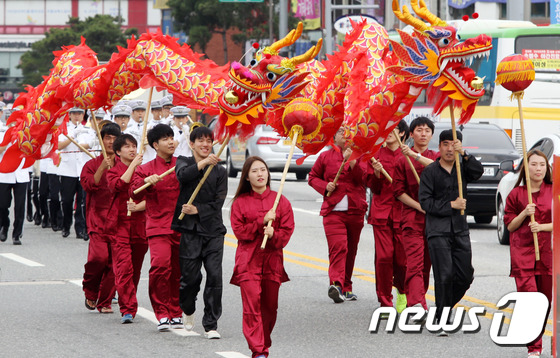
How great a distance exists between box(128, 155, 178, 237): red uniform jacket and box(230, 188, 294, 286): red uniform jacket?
1.42 m

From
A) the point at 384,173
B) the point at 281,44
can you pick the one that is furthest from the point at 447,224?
the point at 281,44

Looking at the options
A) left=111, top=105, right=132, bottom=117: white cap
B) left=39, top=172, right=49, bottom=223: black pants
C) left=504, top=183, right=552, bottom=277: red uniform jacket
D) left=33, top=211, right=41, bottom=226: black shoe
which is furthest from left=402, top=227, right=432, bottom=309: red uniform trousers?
left=33, top=211, right=41, bottom=226: black shoe

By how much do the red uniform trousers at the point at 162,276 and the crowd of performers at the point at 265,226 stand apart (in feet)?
0.04

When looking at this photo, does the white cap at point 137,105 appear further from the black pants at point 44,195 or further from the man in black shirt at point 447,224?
the man in black shirt at point 447,224

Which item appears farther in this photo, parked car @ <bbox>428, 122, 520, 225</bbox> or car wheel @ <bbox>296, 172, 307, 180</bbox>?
car wheel @ <bbox>296, 172, 307, 180</bbox>

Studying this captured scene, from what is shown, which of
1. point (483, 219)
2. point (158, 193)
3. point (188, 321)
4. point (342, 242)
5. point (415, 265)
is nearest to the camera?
point (188, 321)

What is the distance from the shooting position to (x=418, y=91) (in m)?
9.27

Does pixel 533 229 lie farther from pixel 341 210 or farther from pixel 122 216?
pixel 122 216

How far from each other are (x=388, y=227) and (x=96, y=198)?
9.08ft

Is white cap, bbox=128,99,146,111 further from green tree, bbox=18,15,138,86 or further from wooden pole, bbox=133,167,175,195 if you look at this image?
green tree, bbox=18,15,138,86

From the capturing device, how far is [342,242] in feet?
36.6

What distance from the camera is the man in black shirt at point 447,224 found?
9266 millimetres

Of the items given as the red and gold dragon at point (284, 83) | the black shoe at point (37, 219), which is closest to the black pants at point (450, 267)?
the red and gold dragon at point (284, 83)

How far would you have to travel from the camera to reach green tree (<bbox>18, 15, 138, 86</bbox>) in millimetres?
60219
